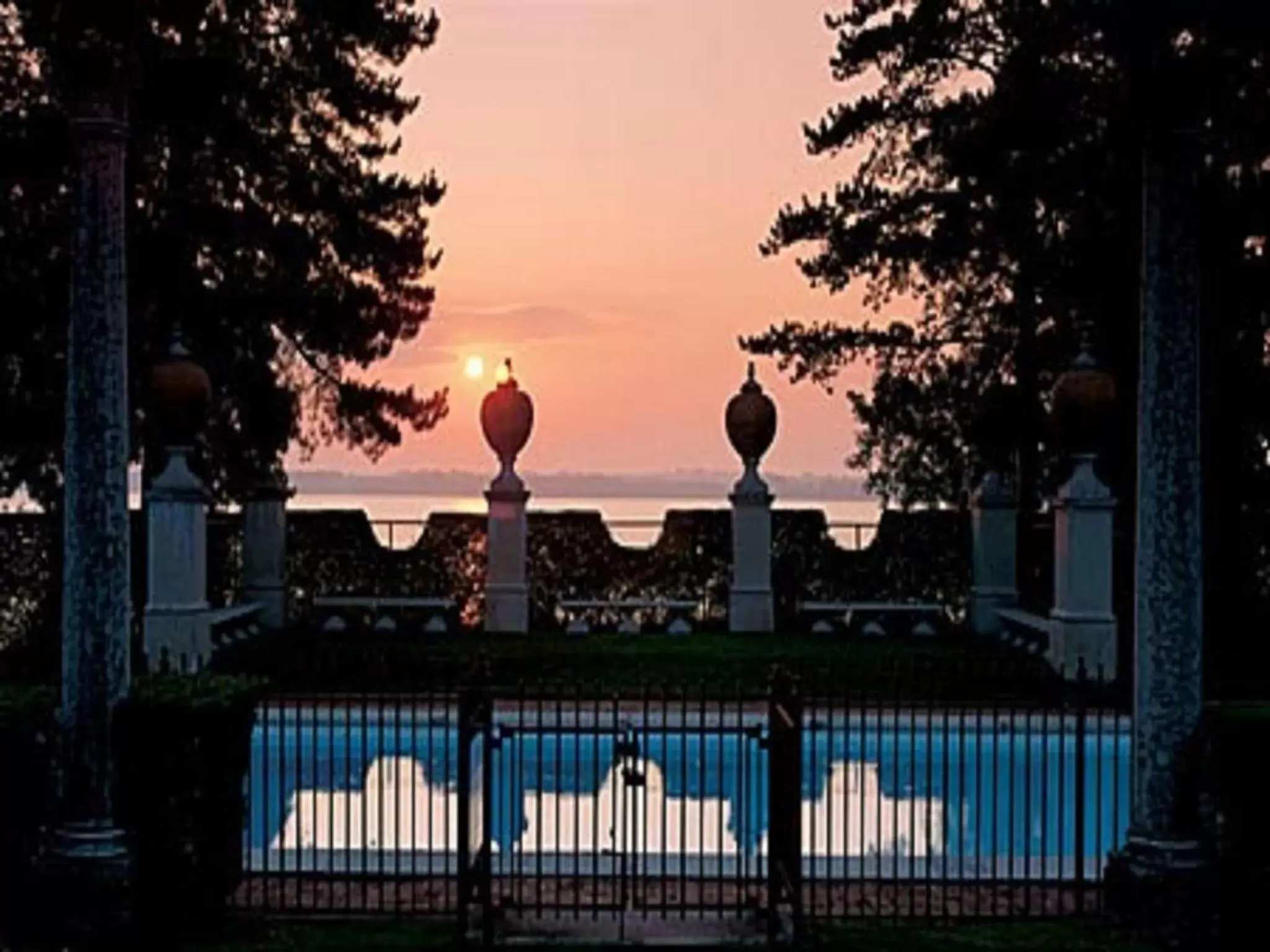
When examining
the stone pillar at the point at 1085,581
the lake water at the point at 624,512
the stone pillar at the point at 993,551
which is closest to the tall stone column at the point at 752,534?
the lake water at the point at 624,512

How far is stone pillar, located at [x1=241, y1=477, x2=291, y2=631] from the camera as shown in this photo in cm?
2355

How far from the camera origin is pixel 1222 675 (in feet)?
65.2

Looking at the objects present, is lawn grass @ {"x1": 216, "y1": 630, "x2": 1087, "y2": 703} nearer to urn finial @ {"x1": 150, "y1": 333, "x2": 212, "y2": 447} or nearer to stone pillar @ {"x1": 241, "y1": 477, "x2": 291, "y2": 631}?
stone pillar @ {"x1": 241, "y1": 477, "x2": 291, "y2": 631}

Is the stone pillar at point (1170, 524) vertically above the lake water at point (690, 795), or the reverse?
the stone pillar at point (1170, 524)

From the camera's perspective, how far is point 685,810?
13.5 metres

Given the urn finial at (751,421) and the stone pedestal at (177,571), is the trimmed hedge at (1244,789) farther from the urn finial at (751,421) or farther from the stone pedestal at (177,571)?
the urn finial at (751,421)

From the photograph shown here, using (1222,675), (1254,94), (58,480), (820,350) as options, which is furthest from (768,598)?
(1254,94)

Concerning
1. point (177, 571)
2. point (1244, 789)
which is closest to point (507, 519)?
point (177, 571)

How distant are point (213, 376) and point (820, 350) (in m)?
7.60

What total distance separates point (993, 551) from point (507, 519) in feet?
19.6

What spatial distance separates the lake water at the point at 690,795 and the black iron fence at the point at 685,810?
0.04m

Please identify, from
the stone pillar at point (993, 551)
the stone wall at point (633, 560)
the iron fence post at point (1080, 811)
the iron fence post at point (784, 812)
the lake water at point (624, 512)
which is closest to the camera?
the iron fence post at point (784, 812)

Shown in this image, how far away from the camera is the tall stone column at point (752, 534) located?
77.1 ft

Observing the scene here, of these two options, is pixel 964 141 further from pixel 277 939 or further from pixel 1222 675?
pixel 277 939
